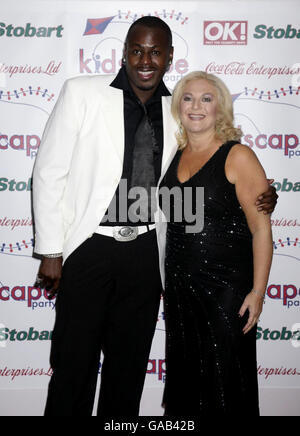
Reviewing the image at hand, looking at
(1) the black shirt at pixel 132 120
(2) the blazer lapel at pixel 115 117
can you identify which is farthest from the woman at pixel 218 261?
(2) the blazer lapel at pixel 115 117

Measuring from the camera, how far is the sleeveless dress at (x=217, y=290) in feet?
5.48

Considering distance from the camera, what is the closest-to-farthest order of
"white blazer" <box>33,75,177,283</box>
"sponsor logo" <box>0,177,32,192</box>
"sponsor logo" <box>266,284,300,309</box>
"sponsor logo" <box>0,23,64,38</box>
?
1. "white blazer" <box>33,75,177,283</box>
2. "sponsor logo" <box>0,23,64,38</box>
3. "sponsor logo" <box>0,177,32,192</box>
4. "sponsor logo" <box>266,284,300,309</box>

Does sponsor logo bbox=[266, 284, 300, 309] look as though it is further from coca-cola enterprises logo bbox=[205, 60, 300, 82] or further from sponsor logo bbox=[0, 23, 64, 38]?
sponsor logo bbox=[0, 23, 64, 38]

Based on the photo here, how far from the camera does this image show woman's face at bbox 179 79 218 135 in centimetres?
178

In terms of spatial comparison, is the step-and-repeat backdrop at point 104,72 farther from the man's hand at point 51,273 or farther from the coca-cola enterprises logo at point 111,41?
the man's hand at point 51,273

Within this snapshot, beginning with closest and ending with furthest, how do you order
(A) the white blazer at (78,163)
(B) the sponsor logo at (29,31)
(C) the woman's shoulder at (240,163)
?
(C) the woman's shoulder at (240,163), (A) the white blazer at (78,163), (B) the sponsor logo at (29,31)

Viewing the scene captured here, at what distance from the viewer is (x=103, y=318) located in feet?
6.20

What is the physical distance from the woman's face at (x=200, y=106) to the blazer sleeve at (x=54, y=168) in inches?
19.2

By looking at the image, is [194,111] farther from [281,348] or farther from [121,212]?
[281,348]

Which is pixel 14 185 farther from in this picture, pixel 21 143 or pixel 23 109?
pixel 23 109

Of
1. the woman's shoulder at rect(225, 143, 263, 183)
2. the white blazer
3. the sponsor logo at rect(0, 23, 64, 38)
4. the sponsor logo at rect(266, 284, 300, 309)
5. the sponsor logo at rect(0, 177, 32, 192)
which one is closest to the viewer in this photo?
the woman's shoulder at rect(225, 143, 263, 183)

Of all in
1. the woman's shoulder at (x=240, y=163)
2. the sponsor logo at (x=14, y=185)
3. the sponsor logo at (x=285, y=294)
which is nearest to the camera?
the woman's shoulder at (x=240, y=163)

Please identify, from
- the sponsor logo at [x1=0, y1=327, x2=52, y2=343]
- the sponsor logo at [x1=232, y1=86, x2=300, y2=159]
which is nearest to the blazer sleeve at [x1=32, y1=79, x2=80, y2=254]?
the sponsor logo at [x1=0, y1=327, x2=52, y2=343]
